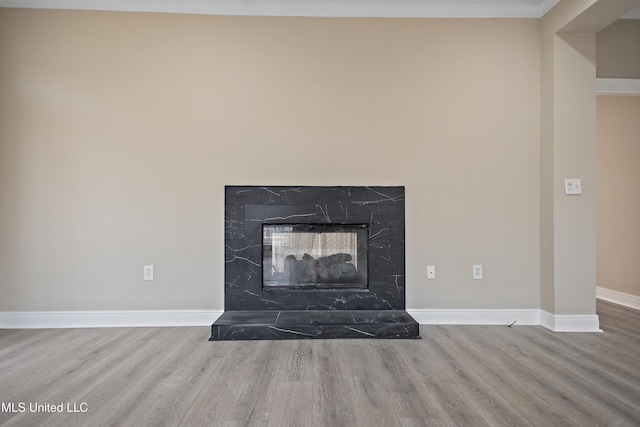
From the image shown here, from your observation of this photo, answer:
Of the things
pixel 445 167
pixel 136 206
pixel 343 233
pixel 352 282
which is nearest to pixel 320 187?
pixel 343 233

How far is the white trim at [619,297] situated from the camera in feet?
11.6

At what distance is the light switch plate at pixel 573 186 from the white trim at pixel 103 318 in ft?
10.0

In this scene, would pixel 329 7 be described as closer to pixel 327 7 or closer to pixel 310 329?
pixel 327 7

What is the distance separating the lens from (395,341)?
2.57 meters

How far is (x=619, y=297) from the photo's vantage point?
3.71m

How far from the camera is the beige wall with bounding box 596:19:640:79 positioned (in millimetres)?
3123

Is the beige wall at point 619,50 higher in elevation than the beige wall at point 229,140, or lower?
higher

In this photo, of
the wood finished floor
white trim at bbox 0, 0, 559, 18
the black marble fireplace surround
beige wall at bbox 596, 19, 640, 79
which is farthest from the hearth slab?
beige wall at bbox 596, 19, 640, 79

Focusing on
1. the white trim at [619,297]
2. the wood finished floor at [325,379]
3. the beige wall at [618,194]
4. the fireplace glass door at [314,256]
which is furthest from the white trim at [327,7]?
the white trim at [619,297]

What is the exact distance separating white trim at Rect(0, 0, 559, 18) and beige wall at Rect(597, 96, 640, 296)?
1.65 metres

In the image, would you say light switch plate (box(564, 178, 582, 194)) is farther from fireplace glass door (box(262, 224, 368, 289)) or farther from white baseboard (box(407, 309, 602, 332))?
fireplace glass door (box(262, 224, 368, 289))

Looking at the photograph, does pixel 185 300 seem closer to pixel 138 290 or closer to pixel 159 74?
pixel 138 290

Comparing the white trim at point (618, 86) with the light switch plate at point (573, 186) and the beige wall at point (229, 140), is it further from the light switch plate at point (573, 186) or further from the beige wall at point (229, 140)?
the light switch plate at point (573, 186)

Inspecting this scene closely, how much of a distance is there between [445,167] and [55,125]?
132 inches
